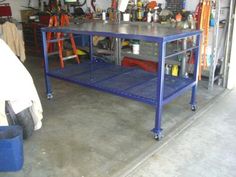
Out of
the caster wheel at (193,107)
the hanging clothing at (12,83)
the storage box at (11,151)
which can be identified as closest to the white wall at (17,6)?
the hanging clothing at (12,83)

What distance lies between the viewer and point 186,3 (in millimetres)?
4438

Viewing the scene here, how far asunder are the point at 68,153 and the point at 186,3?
10.7 feet

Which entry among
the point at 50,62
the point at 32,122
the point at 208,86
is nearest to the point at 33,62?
the point at 50,62

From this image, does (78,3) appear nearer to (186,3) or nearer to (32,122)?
(186,3)

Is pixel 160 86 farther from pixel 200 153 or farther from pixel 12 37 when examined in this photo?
pixel 12 37

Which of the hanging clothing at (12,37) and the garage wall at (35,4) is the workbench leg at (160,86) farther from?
the hanging clothing at (12,37)

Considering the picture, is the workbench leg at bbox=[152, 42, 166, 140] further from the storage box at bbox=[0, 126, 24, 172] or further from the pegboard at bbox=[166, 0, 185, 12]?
the pegboard at bbox=[166, 0, 185, 12]

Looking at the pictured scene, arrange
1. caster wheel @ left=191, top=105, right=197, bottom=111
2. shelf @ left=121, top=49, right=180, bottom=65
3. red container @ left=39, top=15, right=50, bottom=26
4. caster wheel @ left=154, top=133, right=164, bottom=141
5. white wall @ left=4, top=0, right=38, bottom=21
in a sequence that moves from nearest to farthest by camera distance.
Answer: caster wheel @ left=154, top=133, right=164, bottom=141 → caster wheel @ left=191, top=105, right=197, bottom=111 → shelf @ left=121, top=49, right=180, bottom=65 → red container @ left=39, top=15, right=50, bottom=26 → white wall @ left=4, top=0, right=38, bottom=21

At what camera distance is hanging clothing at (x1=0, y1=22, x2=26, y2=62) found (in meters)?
5.21

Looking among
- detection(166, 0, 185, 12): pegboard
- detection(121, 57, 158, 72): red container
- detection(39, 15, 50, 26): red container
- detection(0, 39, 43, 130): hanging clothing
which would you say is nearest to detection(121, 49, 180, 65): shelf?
detection(121, 57, 158, 72): red container

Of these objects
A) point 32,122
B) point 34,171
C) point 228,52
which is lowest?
point 34,171

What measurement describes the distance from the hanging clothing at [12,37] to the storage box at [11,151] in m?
3.50

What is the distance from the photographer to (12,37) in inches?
210

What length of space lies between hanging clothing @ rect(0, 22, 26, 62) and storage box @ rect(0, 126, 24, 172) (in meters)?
3.50
